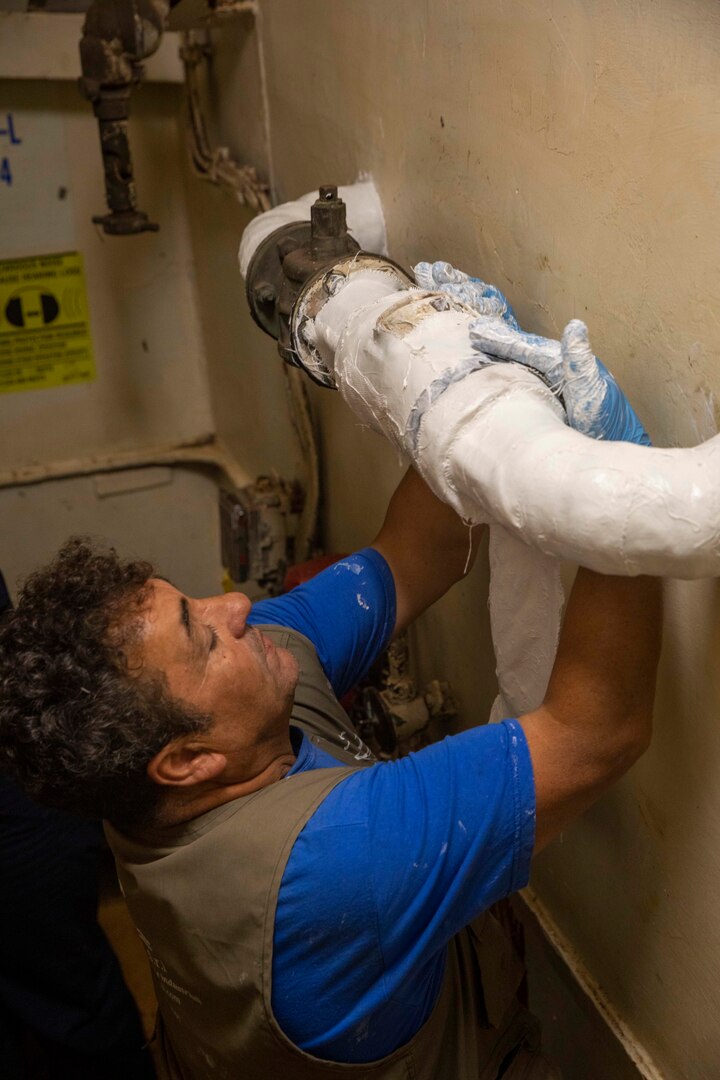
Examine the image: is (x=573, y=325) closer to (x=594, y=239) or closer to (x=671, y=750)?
(x=594, y=239)

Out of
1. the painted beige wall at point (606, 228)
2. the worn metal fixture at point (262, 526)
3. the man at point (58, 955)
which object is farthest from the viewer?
the worn metal fixture at point (262, 526)

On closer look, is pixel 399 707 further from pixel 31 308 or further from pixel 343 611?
pixel 31 308

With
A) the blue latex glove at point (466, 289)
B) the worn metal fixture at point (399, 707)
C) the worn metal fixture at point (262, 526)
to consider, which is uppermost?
the blue latex glove at point (466, 289)

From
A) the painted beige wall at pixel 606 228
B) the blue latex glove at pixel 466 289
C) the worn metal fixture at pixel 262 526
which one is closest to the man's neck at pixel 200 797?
the painted beige wall at pixel 606 228

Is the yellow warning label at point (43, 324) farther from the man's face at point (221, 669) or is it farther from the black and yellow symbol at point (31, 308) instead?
the man's face at point (221, 669)

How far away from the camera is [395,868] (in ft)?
2.63

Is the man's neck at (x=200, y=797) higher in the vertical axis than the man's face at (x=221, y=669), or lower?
lower

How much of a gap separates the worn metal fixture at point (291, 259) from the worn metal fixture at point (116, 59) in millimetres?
579

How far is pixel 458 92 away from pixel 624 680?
24.4 inches

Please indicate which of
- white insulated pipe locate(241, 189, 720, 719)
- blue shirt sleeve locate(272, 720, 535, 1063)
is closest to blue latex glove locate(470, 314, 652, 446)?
white insulated pipe locate(241, 189, 720, 719)

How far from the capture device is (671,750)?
91 cm

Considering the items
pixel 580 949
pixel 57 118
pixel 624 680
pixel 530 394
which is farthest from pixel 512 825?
pixel 57 118

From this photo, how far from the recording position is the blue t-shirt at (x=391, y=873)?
80 cm

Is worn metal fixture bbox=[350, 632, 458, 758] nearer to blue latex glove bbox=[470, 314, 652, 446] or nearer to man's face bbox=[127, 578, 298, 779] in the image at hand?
man's face bbox=[127, 578, 298, 779]
